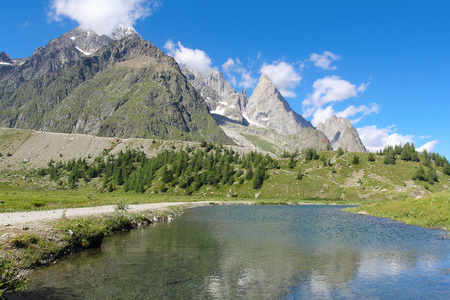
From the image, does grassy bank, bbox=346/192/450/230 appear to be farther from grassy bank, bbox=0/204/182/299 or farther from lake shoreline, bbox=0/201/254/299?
lake shoreline, bbox=0/201/254/299

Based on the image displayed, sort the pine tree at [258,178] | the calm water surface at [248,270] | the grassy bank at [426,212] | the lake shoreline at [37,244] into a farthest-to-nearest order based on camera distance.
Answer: the pine tree at [258,178]
the grassy bank at [426,212]
the calm water surface at [248,270]
the lake shoreline at [37,244]

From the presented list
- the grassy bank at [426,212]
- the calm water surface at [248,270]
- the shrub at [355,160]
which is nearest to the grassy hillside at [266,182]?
the shrub at [355,160]

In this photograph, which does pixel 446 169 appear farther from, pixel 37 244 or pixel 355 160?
pixel 37 244

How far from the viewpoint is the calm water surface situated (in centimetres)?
1614

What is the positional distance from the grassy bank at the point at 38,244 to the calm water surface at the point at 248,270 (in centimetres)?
120

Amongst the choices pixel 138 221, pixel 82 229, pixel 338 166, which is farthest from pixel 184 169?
pixel 82 229

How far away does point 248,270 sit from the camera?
20.9 meters

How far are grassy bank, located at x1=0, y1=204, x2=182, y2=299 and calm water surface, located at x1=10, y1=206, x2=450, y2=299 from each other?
120 cm

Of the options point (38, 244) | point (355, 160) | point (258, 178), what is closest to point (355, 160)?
point (355, 160)

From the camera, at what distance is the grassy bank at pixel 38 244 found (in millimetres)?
14289

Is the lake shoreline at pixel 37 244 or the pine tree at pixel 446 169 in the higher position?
the pine tree at pixel 446 169

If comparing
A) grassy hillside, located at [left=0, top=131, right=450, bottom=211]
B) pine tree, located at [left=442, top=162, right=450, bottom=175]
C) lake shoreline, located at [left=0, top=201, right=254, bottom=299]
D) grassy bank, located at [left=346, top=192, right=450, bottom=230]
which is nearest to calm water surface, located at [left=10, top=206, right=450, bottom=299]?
lake shoreline, located at [left=0, top=201, right=254, bottom=299]

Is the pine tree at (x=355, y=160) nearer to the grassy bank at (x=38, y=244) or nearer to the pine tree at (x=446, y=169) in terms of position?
the pine tree at (x=446, y=169)

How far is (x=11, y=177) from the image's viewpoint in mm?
183875
